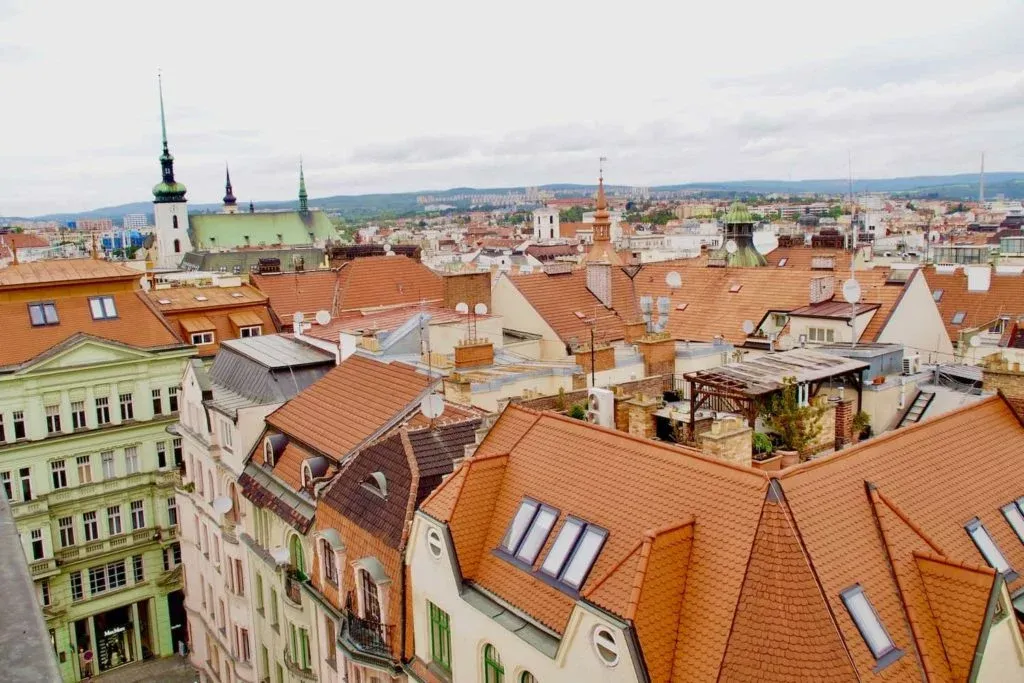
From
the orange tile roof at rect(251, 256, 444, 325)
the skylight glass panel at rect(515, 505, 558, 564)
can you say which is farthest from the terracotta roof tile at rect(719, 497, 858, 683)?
the orange tile roof at rect(251, 256, 444, 325)

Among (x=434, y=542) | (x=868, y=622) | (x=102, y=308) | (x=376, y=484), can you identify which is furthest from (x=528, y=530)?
(x=102, y=308)

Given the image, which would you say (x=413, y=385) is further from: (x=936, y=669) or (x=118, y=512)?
(x=118, y=512)

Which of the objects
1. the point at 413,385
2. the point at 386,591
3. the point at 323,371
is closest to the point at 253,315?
the point at 323,371

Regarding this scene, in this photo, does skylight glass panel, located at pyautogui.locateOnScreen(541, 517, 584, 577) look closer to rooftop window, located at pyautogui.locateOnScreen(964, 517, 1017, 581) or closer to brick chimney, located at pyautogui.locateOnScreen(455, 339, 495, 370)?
rooftop window, located at pyautogui.locateOnScreen(964, 517, 1017, 581)

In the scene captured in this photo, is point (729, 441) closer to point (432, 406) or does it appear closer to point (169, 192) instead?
point (432, 406)

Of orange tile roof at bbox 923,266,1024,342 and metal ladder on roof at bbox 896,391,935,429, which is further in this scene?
orange tile roof at bbox 923,266,1024,342
